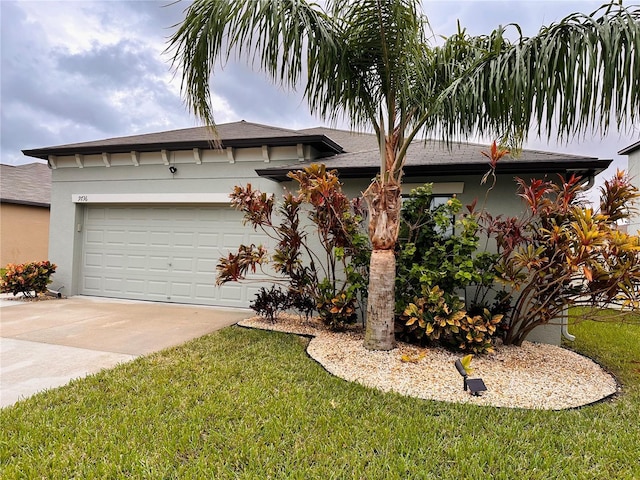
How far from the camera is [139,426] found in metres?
3.11

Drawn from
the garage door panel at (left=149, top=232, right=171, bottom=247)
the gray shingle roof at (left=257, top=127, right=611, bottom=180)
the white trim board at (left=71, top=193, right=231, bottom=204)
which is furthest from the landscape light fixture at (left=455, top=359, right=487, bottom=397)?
the garage door panel at (left=149, top=232, right=171, bottom=247)

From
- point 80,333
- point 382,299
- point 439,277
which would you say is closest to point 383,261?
point 382,299

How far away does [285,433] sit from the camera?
9.96ft

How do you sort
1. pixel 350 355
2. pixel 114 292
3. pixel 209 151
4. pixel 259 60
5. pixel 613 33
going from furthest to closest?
pixel 114 292 < pixel 209 151 < pixel 350 355 < pixel 259 60 < pixel 613 33

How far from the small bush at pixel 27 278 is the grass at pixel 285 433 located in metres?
6.67

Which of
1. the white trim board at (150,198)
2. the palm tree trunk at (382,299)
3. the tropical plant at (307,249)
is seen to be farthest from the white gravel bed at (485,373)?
the white trim board at (150,198)

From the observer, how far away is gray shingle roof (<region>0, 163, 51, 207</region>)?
1347 cm

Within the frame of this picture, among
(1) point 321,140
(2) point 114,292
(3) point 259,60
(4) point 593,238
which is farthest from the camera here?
(2) point 114,292

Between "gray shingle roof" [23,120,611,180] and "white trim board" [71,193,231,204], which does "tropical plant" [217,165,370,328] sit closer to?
"gray shingle roof" [23,120,611,180]

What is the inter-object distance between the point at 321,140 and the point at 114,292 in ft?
22.2

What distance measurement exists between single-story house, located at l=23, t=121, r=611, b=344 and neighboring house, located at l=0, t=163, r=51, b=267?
4.99m

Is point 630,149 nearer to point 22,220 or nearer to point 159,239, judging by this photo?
point 159,239

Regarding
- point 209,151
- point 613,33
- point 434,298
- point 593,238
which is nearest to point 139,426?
point 434,298

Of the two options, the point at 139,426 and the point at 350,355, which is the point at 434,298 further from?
the point at 139,426
